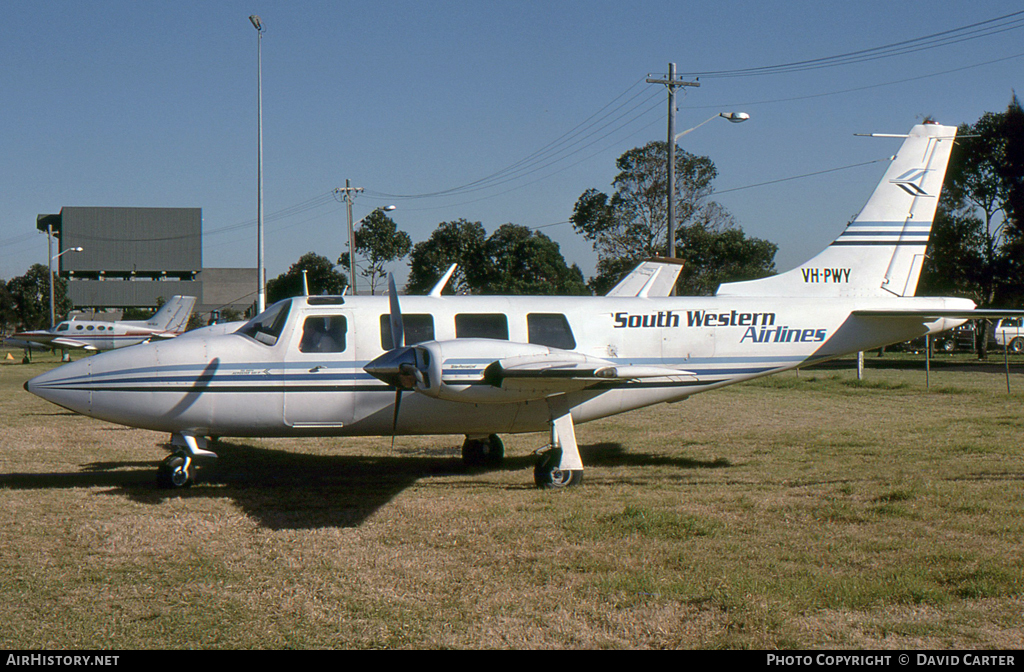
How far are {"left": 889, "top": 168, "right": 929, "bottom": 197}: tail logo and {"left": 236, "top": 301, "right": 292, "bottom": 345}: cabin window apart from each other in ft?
33.3

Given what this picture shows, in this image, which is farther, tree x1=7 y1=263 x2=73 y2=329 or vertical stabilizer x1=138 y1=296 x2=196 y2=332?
tree x1=7 y1=263 x2=73 y2=329

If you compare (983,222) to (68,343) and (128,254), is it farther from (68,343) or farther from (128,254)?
(128,254)

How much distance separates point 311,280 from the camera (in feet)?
225

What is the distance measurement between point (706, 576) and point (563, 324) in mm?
5397

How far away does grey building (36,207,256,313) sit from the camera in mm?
99875

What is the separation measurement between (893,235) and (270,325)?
10203mm

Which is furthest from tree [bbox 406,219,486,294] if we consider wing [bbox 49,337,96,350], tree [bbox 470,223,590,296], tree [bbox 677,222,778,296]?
wing [bbox 49,337,96,350]

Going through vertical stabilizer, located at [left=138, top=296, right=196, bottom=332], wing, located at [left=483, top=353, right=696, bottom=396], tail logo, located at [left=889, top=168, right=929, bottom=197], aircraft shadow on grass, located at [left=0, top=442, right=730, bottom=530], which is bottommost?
aircraft shadow on grass, located at [left=0, top=442, right=730, bottom=530]

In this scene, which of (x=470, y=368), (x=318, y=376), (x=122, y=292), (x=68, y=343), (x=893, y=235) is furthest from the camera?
(x=122, y=292)

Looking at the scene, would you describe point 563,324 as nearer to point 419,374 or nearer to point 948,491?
point 419,374

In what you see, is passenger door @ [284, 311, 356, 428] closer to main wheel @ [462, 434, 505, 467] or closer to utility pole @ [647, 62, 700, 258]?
main wheel @ [462, 434, 505, 467]

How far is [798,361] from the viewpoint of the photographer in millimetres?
12625

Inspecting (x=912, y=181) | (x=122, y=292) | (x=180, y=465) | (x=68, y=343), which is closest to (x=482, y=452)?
(x=180, y=465)

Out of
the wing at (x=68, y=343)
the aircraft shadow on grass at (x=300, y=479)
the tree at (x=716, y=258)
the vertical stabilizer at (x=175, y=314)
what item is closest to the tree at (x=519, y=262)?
the tree at (x=716, y=258)
